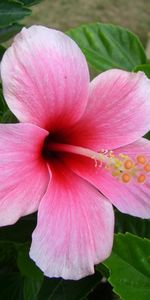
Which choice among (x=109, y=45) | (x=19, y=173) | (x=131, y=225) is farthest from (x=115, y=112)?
(x=109, y=45)

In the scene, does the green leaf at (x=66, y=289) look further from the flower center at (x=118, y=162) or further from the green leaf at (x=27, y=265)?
the flower center at (x=118, y=162)

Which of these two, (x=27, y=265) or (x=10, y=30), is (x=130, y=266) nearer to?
(x=27, y=265)

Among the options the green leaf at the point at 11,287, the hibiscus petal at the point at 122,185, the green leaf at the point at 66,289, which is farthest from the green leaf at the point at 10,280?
the hibiscus petal at the point at 122,185

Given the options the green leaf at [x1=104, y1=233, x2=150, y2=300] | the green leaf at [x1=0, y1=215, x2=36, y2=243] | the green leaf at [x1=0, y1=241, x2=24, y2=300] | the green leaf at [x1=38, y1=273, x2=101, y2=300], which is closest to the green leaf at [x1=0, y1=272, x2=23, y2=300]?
the green leaf at [x1=0, y1=241, x2=24, y2=300]

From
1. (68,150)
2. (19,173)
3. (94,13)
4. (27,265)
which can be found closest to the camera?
(19,173)

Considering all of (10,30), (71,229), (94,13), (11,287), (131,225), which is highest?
(10,30)
